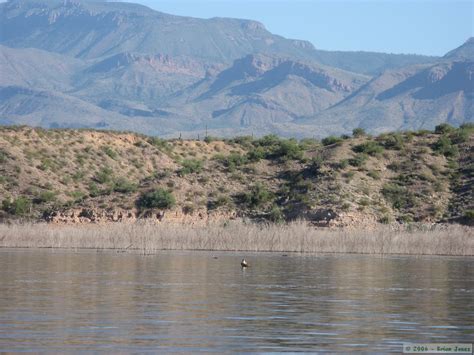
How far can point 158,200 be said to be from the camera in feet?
262

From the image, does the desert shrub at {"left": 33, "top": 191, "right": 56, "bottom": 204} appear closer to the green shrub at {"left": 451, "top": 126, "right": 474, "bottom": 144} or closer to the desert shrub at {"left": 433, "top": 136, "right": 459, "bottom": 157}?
the desert shrub at {"left": 433, "top": 136, "right": 459, "bottom": 157}

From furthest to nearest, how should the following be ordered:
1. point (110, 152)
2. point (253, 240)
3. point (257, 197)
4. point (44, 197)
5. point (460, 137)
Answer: point (110, 152) < point (460, 137) < point (44, 197) < point (257, 197) < point (253, 240)

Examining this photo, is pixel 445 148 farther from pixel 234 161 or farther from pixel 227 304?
pixel 227 304

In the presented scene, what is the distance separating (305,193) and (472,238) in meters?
21.0

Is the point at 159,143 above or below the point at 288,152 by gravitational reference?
above

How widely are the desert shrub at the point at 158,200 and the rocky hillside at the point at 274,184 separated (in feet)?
0.20

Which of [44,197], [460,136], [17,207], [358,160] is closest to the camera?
[17,207]

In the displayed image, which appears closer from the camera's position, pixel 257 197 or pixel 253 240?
pixel 253 240

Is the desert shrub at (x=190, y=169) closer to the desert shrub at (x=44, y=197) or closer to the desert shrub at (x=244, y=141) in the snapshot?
the desert shrub at (x=44, y=197)

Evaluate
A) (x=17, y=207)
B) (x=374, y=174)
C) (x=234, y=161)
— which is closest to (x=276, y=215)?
(x=374, y=174)

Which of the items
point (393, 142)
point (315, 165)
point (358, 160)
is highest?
point (393, 142)

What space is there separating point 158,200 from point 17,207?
9587 mm

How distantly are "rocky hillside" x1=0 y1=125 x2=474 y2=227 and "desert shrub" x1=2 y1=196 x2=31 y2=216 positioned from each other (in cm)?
6

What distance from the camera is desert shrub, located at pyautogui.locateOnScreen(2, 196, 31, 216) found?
270 feet
